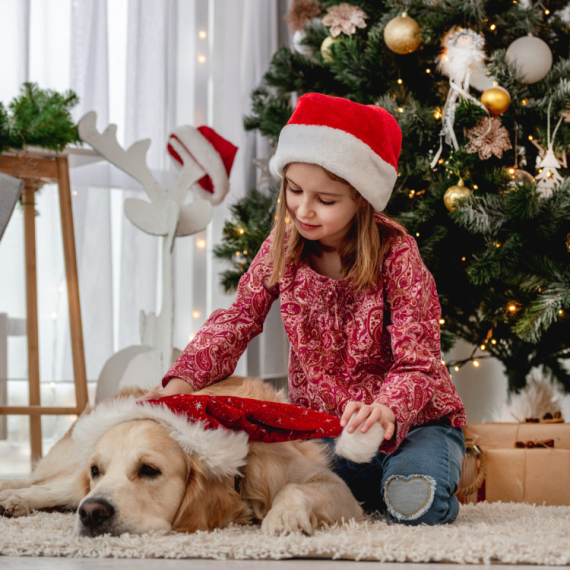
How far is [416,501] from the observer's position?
1228 mm

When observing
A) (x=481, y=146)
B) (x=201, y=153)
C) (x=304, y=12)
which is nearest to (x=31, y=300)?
(x=201, y=153)

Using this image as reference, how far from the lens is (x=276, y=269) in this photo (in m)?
1.47

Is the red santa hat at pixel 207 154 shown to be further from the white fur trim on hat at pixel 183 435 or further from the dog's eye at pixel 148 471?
the dog's eye at pixel 148 471

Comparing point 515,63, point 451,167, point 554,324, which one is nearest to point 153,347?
point 451,167

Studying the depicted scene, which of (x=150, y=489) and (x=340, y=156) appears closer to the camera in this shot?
(x=150, y=489)

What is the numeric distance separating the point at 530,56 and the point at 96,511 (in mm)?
1806

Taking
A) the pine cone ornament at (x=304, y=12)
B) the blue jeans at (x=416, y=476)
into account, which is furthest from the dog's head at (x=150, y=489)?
the pine cone ornament at (x=304, y=12)

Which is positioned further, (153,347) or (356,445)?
(153,347)

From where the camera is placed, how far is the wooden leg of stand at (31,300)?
7.79 feet

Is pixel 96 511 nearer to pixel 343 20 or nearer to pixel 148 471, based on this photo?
pixel 148 471

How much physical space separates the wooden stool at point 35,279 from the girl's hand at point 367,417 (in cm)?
152

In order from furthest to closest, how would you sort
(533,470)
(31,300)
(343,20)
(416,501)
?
(31,300) < (343,20) < (533,470) < (416,501)

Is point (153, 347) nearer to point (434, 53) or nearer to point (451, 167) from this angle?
point (451, 167)

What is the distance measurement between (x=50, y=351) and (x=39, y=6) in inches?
56.0
